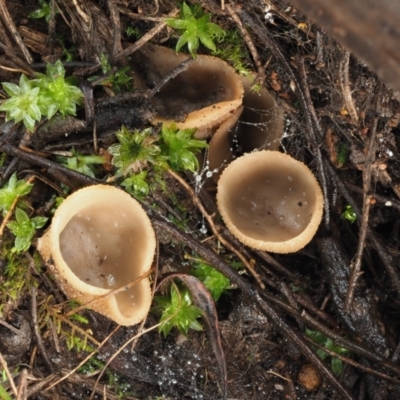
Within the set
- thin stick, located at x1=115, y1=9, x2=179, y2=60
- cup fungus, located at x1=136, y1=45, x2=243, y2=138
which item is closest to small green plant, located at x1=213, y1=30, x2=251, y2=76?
cup fungus, located at x1=136, y1=45, x2=243, y2=138

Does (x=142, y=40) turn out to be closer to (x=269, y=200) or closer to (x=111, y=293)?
(x=269, y=200)

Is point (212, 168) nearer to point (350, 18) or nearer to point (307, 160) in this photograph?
point (307, 160)

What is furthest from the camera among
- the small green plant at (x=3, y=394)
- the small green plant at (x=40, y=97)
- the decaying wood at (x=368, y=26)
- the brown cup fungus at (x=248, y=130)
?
the brown cup fungus at (x=248, y=130)

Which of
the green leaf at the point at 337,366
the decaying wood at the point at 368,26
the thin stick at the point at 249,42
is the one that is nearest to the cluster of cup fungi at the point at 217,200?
the thin stick at the point at 249,42

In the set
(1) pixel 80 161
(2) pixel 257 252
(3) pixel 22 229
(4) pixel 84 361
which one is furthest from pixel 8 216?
(2) pixel 257 252

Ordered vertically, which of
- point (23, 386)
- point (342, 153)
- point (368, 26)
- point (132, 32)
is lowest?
point (23, 386)

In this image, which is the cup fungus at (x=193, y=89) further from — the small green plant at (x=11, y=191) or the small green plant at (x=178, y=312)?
the small green plant at (x=178, y=312)
